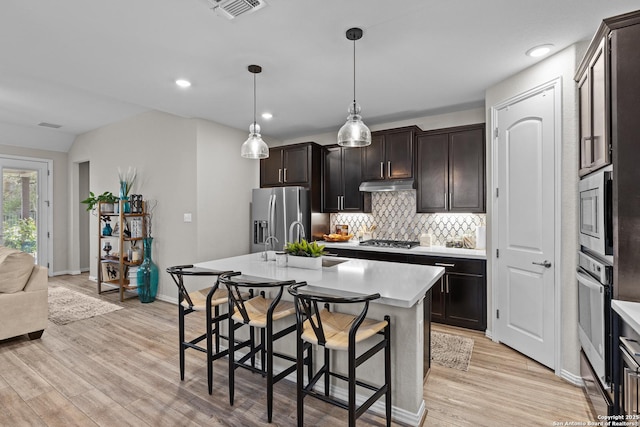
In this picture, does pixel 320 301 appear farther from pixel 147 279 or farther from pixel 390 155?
pixel 147 279

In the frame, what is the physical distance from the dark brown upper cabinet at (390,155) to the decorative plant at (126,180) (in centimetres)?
369

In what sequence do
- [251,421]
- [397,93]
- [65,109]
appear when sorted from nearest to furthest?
[251,421] → [397,93] → [65,109]

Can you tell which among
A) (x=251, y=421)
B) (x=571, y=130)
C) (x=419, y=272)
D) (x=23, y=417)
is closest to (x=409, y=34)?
(x=571, y=130)

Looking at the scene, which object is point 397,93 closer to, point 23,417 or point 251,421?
point 251,421

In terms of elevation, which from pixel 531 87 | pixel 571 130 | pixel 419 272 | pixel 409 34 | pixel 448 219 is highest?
pixel 409 34

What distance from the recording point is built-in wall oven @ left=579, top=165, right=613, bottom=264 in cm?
183

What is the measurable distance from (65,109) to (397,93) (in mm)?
4812

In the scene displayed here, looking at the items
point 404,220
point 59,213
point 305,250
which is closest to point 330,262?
point 305,250

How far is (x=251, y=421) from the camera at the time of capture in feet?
6.75

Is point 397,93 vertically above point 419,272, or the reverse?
Result: point 397,93

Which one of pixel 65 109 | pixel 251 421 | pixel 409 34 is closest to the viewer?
pixel 251 421

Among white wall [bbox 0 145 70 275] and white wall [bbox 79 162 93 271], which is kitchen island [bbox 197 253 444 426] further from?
white wall [bbox 0 145 70 275]

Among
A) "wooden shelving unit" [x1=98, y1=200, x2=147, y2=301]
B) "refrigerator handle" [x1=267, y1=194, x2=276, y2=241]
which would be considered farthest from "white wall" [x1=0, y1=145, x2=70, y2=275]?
"refrigerator handle" [x1=267, y1=194, x2=276, y2=241]

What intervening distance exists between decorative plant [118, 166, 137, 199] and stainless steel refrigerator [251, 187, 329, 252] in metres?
2.01
